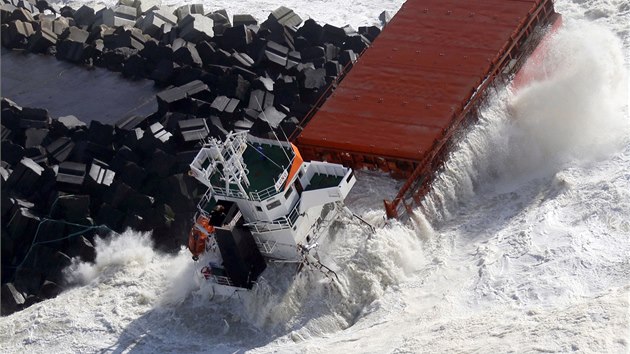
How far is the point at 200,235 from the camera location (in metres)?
23.9

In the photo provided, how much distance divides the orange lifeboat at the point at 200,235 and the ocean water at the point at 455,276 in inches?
26.4

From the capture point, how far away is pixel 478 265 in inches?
940

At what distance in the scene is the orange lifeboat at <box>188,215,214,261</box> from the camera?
2364 cm

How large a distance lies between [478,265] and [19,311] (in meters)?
10.2

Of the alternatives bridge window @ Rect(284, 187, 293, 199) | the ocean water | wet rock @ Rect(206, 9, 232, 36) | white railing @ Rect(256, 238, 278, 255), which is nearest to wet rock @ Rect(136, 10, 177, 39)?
wet rock @ Rect(206, 9, 232, 36)

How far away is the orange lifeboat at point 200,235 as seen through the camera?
23.6m

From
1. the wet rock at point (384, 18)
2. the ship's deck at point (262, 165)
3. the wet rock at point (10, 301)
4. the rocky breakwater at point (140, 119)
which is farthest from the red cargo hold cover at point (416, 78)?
the wet rock at point (10, 301)

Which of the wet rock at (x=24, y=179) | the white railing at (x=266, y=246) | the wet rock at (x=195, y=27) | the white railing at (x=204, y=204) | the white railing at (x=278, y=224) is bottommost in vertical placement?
the wet rock at (x=24, y=179)

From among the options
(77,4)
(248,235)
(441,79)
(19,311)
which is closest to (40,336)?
(19,311)

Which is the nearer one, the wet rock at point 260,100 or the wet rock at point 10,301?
the wet rock at point 10,301

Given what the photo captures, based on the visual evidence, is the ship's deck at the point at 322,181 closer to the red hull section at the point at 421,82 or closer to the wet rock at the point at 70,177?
the red hull section at the point at 421,82

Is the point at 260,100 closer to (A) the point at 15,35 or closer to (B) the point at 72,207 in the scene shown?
(B) the point at 72,207

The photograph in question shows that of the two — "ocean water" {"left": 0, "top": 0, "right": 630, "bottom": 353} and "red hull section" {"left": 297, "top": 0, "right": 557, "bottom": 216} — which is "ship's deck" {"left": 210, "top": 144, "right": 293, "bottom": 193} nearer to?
"ocean water" {"left": 0, "top": 0, "right": 630, "bottom": 353}

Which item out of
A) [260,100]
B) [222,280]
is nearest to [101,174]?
[260,100]
